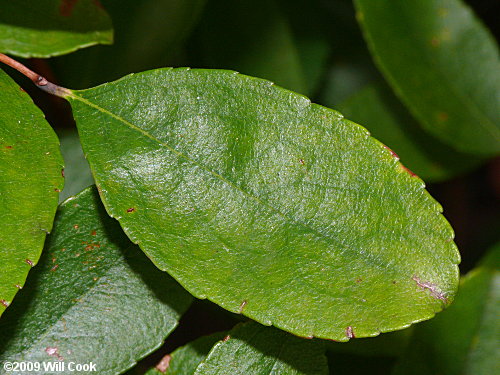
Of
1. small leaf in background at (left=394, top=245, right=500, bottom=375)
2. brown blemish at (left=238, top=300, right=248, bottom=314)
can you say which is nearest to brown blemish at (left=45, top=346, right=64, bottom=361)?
brown blemish at (left=238, top=300, right=248, bottom=314)

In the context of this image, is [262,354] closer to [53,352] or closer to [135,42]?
[53,352]

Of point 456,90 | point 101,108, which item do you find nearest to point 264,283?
point 101,108

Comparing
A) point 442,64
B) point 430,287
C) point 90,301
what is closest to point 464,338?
point 430,287

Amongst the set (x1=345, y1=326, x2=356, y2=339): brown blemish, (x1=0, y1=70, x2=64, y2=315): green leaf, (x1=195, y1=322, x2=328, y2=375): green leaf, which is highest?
(x1=345, y1=326, x2=356, y2=339): brown blemish

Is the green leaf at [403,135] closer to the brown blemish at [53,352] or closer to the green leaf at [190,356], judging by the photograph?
the green leaf at [190,356]

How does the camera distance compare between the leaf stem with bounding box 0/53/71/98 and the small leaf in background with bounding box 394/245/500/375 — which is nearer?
the leaf stem with bounding box 0/53/71/98

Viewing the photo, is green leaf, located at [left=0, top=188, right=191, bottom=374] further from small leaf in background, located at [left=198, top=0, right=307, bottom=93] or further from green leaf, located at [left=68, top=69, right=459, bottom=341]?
small leaf in background, located at [left=198, top=0, right=307, bottom=93]

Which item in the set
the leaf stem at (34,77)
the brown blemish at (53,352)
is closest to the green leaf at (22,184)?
the leaf stem at (34,77)

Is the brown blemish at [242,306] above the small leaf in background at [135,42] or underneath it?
above
